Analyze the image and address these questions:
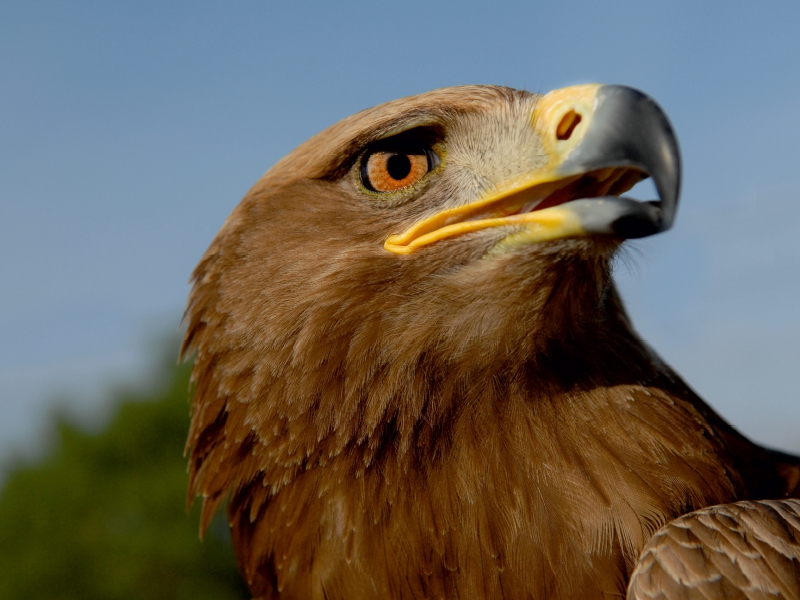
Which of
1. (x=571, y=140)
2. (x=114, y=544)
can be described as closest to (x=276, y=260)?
(x=571, y=140)

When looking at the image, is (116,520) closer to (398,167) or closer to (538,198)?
(398,167)

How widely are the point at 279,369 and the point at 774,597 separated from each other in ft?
5.00

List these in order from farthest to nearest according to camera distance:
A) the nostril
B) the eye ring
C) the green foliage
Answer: the green foliage, the eye ring, the nostril

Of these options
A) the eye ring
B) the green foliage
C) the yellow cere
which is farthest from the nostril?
the green foliage

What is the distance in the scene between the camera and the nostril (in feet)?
6.78

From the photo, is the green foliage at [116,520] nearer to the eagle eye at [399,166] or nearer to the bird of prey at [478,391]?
the bird of prey at [478,391]

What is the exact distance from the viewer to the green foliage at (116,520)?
23234 mm

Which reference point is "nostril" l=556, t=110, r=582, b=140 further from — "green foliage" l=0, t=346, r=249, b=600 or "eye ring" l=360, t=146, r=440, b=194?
"green foliage" l=0, t=346, r=249, b=600

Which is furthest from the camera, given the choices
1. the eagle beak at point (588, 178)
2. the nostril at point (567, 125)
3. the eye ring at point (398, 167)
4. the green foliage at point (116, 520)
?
the green foliage at point (116, 520)

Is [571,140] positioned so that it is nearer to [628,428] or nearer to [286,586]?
[628,428]

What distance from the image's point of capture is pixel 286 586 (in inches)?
92.8

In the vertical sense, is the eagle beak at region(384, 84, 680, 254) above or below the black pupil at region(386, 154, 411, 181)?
below

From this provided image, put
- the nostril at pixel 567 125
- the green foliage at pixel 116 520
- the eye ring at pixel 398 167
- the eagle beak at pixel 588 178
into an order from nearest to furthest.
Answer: the eagle beak at pixel 588 178
the nostril at pixel 567 125
the eye ring at pixel 398 167
the green foliage at pixel 116 520

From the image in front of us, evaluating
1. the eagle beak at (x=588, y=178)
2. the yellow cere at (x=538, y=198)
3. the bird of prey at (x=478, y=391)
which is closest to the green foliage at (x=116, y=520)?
the bird of prey at (x=478, y=391)
